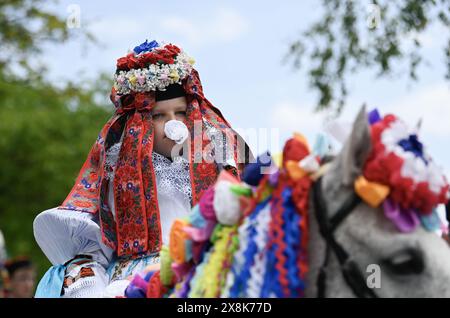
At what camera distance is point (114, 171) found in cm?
396

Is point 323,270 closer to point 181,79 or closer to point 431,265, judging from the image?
point 431,265

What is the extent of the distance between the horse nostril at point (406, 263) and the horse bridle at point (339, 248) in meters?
0.08

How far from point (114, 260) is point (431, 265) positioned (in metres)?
2.07

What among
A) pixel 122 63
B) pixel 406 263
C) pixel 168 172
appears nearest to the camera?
pixel 406 263

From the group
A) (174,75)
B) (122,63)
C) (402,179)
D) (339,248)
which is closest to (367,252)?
(339,248)

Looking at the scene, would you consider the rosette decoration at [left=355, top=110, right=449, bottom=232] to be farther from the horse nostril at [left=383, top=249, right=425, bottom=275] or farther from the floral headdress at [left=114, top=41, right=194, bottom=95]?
the floral headdress at [left=114, top=41, right=194, bottom=95]

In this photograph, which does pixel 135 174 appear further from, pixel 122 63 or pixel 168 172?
pixel 122 63

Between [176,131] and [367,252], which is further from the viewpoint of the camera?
[176,131]

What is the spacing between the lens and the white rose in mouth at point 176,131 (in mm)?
3938

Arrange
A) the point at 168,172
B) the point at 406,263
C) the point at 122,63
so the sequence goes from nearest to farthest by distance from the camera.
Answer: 1. the point at 406,263
2. the point at 168,172
3. the point at 122,63

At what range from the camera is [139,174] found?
12.8 ft

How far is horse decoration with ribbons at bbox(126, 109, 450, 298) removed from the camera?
2.14 m

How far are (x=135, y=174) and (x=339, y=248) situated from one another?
1874 mm
